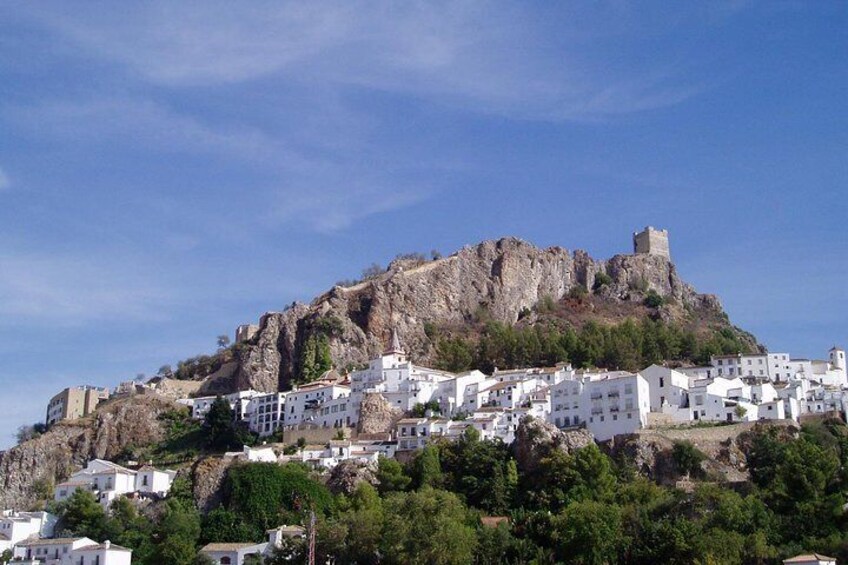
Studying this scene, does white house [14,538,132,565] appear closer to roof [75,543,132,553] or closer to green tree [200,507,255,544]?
roof [75,543,132,553]

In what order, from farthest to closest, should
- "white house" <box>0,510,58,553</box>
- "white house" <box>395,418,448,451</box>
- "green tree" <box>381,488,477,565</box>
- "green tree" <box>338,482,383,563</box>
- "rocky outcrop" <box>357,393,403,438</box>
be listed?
"rocky outcrop" <box>357,393,403,438</box>, "white house" <box>395,418,448,451</box>, "white house" <box>0,510,58,553</box>, "green tree" <box>338,482,383,563</box>, "green tree" <box>381,488,477,565</box>

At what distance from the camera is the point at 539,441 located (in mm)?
79250

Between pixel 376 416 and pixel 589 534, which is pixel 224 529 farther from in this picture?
pixel 589 534

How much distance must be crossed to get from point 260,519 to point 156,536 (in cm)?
678

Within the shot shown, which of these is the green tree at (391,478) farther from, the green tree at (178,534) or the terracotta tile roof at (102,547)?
the terracotta tile roof at (102,547)

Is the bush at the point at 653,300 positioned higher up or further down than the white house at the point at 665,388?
higher up

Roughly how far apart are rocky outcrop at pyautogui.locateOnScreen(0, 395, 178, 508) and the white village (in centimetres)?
279

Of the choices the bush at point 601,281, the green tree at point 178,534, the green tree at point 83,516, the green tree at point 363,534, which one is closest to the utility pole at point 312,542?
the green tree at point 363,534

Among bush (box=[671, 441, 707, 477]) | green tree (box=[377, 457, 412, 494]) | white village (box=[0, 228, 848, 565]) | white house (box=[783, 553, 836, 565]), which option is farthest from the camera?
white village (box=[0, 228, 848, 565])

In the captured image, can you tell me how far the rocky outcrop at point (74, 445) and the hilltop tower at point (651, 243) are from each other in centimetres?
6185

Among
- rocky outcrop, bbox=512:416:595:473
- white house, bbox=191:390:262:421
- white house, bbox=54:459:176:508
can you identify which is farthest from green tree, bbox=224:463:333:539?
white house, bbox=191:390:262:421

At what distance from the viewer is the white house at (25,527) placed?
8117 cm

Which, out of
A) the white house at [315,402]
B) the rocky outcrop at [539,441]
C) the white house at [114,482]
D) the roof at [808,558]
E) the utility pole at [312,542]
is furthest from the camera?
the white house at [315,402]

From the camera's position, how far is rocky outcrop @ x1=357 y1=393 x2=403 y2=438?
3629 inches
